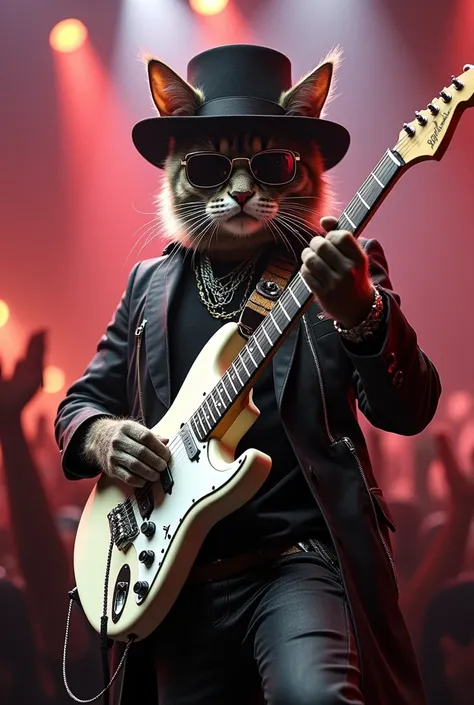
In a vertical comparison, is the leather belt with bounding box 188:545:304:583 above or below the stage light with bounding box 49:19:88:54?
below

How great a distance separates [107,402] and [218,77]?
674 mm

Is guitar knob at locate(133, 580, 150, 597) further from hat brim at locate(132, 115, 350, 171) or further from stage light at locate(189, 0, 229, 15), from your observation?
stage light at locate(189, 0, 229, 15)

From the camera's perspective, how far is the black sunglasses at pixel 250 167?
1.36 meters

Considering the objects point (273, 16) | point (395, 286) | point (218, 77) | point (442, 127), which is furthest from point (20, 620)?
point (273, 16)

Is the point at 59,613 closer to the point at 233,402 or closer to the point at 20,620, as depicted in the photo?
the point at 20,620

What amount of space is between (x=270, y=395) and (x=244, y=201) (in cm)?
34

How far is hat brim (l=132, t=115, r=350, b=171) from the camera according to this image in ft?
4.49

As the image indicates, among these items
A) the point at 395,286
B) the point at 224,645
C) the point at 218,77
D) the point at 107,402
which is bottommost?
the point at 224,645

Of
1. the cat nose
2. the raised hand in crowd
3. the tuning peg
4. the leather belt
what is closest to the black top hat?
the cat nose

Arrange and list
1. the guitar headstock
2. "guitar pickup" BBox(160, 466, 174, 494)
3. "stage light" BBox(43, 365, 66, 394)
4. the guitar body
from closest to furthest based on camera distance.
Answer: the guitar headstock < the guitar body < "guitar pickup" BBox(160, 466, 174, 494) < "stage light" BBox(43, 365, 66, 394)

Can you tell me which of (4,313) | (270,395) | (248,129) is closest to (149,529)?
(270,395)

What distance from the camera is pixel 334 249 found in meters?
0.96

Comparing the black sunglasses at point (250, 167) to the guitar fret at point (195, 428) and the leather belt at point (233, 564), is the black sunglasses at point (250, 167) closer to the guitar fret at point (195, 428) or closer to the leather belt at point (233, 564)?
the guitar fret at point (195, 428)

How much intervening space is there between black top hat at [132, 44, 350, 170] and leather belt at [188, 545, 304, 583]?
0.73 meters
